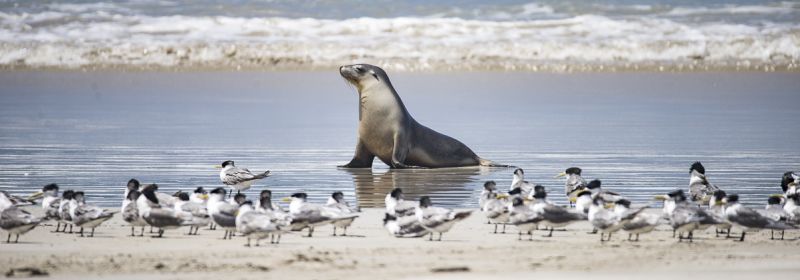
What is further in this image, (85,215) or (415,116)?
(415,116)

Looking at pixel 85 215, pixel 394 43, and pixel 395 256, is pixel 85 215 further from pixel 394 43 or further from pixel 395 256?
pixel 394 43

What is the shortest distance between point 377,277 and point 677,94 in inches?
871

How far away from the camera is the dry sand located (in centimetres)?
895

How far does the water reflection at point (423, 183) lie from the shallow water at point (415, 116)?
22 mm

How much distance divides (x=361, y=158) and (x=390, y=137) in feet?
1.61

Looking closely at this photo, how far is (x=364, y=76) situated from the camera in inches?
664

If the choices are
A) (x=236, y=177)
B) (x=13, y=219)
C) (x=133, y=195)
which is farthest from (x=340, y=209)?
(x=236, y=177)

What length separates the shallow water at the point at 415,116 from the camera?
1453 cm

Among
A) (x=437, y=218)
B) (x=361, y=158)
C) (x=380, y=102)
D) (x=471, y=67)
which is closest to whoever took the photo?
(x=437, y=218)

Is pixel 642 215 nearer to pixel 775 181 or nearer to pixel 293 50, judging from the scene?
pixel 775 181

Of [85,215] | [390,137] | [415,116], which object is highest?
[415,116]

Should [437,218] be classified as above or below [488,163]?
below

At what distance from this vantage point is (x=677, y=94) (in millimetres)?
30047

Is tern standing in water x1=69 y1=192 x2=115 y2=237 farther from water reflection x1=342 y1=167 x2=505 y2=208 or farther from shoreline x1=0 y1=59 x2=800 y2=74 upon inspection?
shoreline x1=0 y1=59 x2=800 y2=74
